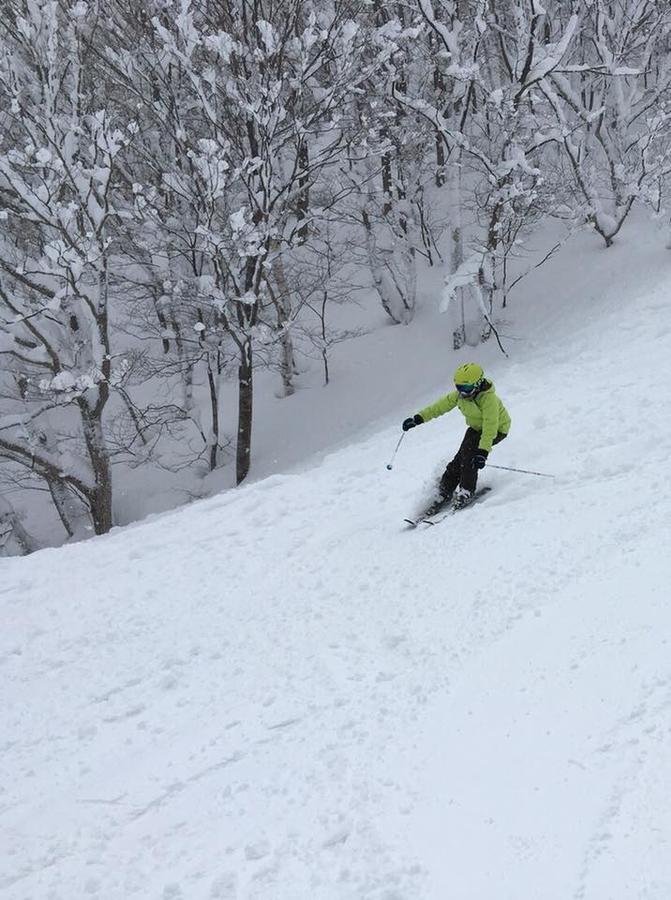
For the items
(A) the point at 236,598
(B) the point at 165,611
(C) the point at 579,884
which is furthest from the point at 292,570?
(C) the point at 579,884

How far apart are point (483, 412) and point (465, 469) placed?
72cm

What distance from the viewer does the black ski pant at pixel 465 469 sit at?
24.8 ft

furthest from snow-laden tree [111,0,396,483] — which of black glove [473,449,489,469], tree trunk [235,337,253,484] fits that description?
black glove [473,449,489,469]

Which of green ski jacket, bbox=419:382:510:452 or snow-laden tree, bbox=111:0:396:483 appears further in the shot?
snow-laden tree, bbox=111:0:396:483

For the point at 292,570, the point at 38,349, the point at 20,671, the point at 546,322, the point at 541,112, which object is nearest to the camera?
the point at 20,671

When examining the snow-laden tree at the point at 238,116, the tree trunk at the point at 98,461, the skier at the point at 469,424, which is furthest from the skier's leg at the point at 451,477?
A: the tree trunk at the point at 98,461

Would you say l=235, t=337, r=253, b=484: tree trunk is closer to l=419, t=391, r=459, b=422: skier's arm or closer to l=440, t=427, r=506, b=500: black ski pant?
l=419, t=391, r=459, b=422: skier's arm

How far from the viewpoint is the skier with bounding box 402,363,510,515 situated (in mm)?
7176

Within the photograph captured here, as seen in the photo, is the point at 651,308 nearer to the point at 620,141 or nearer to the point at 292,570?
the point at 620,141

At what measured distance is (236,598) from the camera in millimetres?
6672

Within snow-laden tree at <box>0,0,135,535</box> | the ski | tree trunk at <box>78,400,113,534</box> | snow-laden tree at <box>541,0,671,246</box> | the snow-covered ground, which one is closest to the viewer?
the snow-covered ground

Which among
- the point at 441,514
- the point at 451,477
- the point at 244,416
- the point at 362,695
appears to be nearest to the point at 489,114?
the point at 244,416

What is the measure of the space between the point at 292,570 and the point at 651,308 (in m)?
10.7

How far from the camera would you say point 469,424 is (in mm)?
7590
